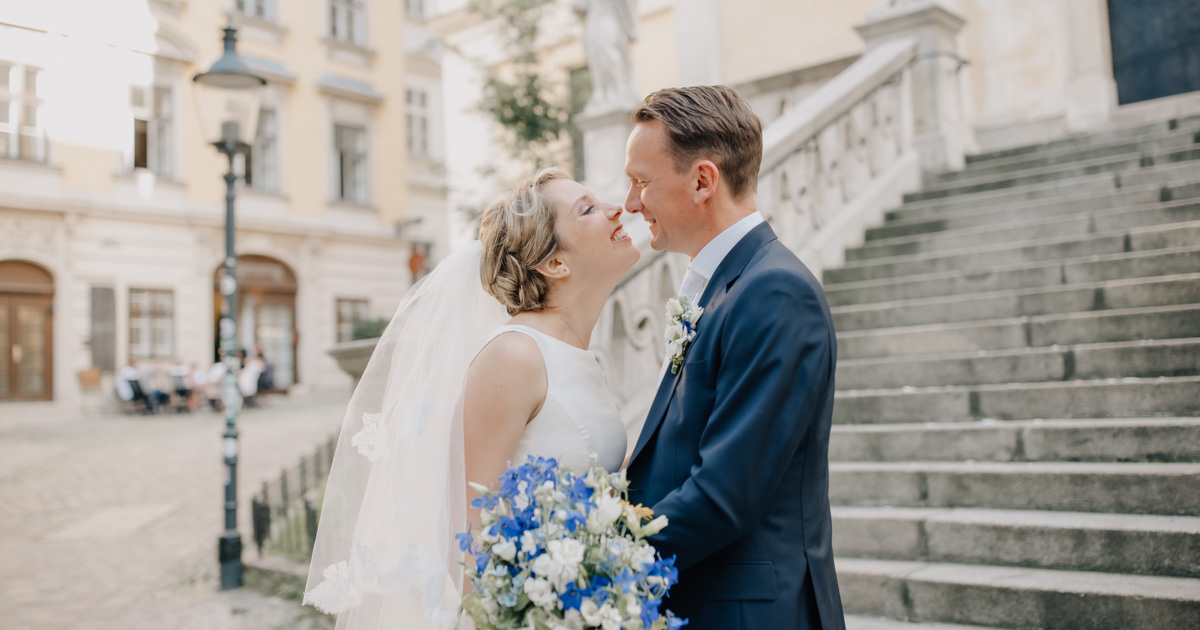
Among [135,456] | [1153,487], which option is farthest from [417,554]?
[135,456]

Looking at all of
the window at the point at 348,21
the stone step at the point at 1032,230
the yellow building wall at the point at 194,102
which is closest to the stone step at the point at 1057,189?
the stone step at the point at 1032,230

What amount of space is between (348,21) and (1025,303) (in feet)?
87.6

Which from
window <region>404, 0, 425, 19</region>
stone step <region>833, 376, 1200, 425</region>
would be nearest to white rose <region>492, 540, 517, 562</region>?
stone step <region>833, 376, 1200, 425</region>

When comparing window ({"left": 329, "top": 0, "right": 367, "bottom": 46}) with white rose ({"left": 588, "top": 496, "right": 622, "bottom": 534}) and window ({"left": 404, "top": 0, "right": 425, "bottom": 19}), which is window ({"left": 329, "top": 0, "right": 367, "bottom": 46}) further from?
white rose ({"left": 588, "top": 496, "right": 622, "bottom": 534})

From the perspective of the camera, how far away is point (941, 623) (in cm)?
362

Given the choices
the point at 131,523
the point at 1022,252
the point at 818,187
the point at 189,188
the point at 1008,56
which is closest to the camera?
the point at 1022,252

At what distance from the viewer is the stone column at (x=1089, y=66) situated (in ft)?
32.1

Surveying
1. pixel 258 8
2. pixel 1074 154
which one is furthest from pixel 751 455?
pixel 258 8

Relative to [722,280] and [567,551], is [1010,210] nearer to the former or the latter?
[722,280]

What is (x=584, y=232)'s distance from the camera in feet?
7.64

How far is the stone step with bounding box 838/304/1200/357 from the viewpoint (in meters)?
4.70

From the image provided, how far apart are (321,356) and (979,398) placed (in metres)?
24.1

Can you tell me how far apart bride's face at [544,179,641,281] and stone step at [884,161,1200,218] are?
5.27 m

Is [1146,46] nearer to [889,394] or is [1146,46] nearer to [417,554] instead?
[889,394]
